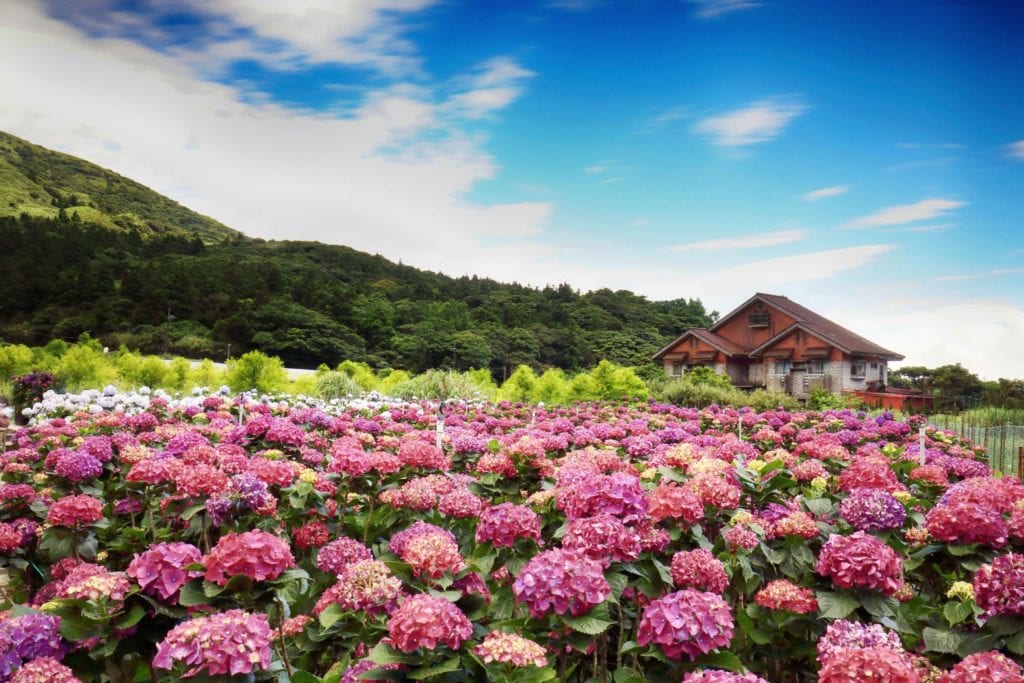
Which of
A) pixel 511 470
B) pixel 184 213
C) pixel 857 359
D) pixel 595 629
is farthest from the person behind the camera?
pixel 184 213

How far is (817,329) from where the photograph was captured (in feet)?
93.0

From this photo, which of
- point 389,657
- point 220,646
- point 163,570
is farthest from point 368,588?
point 163,570

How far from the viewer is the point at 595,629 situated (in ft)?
5.45

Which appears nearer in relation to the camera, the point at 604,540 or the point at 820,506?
the point at 604,540

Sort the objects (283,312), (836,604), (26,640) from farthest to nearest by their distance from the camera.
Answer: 1. (283,312)
2. (836,604)
3. (26,640)

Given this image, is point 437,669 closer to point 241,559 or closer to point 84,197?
point 241,559

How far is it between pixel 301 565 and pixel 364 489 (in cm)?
46

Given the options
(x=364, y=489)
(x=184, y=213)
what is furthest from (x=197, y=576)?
(x=184, y=213)

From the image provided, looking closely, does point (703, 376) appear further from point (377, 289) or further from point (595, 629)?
point (377, 289)

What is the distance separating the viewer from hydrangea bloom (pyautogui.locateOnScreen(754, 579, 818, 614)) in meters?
2.04

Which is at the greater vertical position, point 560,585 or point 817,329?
point 817,329

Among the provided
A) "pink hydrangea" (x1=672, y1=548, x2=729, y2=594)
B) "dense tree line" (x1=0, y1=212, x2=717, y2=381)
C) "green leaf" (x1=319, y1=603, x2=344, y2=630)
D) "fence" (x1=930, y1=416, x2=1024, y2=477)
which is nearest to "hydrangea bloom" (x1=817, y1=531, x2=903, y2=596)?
"pink hydrangea" (x1=672, y1=548, x2=729, y2=594)

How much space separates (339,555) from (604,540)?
1.13 m

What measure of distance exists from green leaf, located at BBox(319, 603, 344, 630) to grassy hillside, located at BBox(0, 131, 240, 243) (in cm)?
6714
